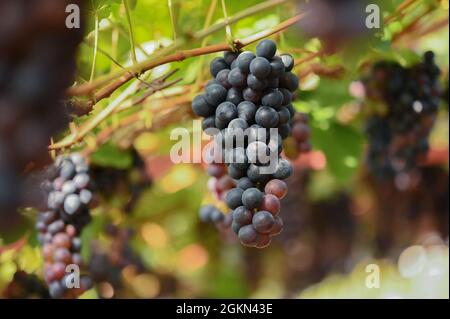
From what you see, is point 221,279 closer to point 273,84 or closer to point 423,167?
point 423,167

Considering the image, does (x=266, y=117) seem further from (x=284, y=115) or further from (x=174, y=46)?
(x=174, y=46)

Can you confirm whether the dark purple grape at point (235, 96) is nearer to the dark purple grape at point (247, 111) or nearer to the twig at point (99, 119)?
the dark purple grape at point (247, 111)

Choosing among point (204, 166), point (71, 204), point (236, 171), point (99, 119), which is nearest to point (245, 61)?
point (236, 171)

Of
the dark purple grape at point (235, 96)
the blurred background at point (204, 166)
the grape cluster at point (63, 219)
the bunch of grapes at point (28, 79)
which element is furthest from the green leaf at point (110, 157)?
the bunch of grapes at point (28, 79)

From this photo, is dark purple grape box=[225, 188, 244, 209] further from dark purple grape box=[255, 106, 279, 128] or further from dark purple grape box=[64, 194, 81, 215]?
dark purple grape box=[64, 194, 81, 215]
